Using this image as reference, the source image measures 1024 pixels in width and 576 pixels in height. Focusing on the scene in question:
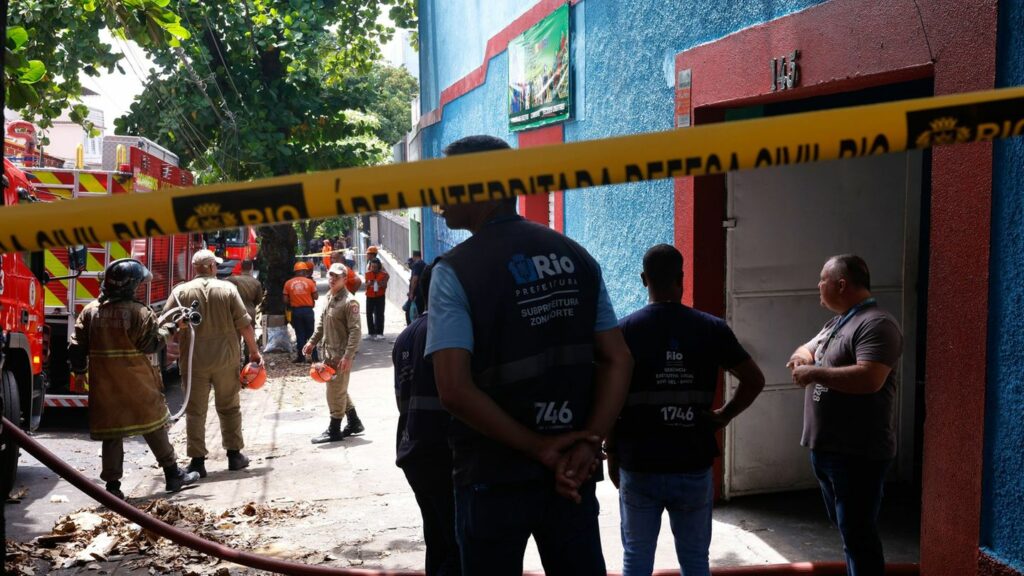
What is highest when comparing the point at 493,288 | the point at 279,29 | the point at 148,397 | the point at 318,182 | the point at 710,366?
the point at 279,29

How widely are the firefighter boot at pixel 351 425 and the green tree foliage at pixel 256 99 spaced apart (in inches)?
303

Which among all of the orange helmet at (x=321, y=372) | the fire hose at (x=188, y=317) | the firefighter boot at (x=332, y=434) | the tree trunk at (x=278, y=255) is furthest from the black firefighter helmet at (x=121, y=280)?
the tree trunk at (x=278, y=255)

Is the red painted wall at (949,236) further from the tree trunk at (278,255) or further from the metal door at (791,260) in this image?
the tree trunk at (278,255)

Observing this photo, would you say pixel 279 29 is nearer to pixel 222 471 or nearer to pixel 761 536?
pixel 222 471

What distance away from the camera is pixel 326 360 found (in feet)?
31.9

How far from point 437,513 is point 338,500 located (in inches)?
145

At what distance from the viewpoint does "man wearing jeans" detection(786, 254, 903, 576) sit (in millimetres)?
4020

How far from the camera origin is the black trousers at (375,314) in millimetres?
18453

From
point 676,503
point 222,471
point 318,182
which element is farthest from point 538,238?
point 222,471

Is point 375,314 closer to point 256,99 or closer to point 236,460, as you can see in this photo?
point 256,99

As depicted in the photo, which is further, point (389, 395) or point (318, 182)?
point (389, 395)

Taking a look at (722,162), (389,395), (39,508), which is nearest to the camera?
(722,162)

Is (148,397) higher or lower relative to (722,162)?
lower

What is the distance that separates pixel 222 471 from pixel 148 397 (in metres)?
1.55
